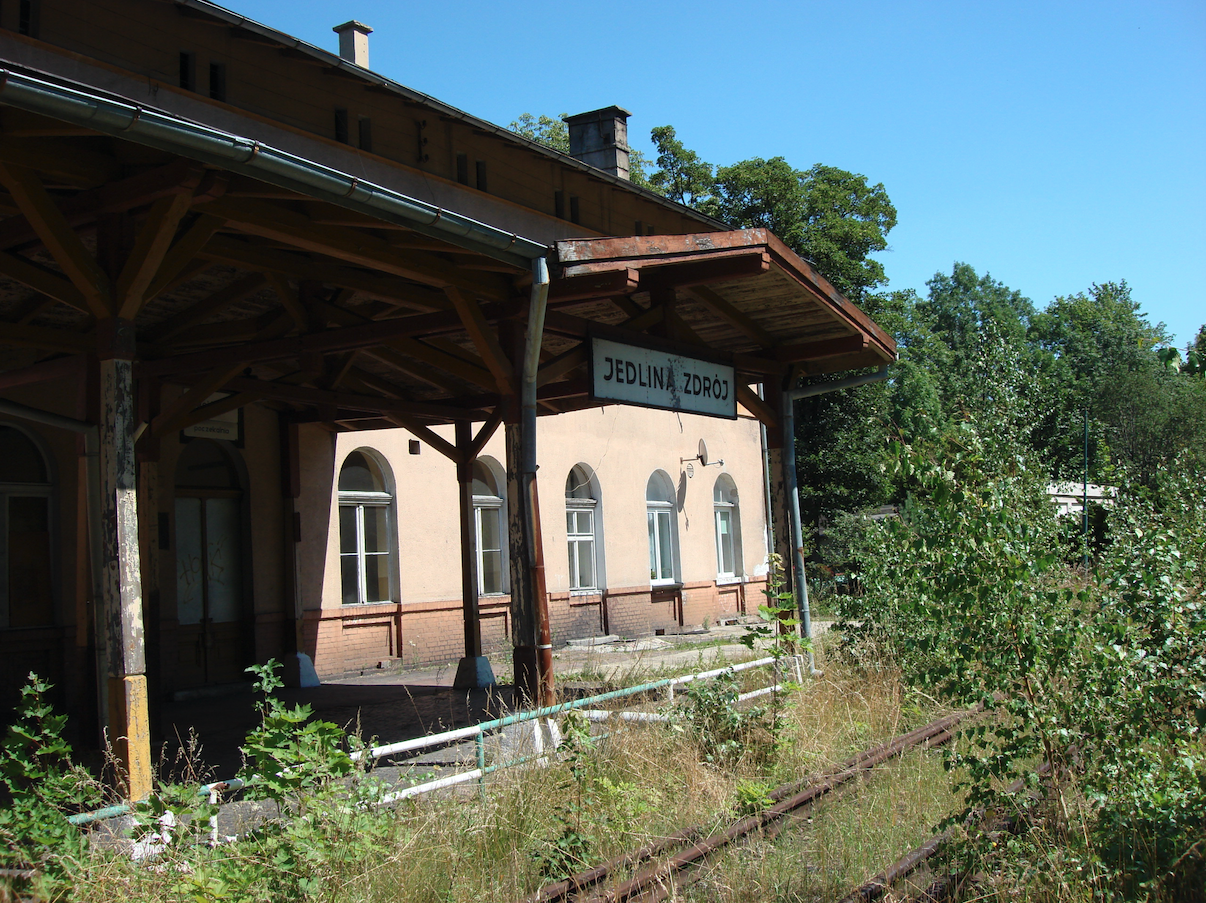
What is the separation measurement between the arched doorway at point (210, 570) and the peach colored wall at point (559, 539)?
0.79 meters

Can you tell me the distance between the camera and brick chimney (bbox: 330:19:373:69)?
16.3m

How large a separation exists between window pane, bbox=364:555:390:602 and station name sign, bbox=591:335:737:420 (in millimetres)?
6143

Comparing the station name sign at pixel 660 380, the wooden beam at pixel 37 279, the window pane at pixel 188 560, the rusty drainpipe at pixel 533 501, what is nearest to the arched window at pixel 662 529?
the window pane at pixel 188 560

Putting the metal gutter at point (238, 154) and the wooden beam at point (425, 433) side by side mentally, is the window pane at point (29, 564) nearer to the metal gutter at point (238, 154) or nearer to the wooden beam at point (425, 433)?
the wooden beam at point (425, 433)

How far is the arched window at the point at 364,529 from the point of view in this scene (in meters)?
13.0

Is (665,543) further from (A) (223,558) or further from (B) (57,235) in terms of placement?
(B) (57,235)

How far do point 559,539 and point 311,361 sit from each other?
827 cm

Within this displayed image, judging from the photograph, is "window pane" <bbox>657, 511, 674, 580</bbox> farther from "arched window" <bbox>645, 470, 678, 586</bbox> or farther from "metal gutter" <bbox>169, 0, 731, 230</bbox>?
"metal gutter" <bbox>169, 0, 731, 230</bbox>

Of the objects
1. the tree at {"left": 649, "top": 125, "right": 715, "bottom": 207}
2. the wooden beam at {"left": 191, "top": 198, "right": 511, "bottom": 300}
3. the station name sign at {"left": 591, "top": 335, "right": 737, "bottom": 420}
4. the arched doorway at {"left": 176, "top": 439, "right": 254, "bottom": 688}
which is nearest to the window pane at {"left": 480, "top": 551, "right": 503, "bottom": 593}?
the arched doorway at {"left": 176, "top": 439, "right": 254, "bottom": 688}

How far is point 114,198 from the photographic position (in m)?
5.44

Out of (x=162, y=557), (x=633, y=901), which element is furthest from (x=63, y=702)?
(x=633, y=901)

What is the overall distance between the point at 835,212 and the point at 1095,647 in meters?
26.6

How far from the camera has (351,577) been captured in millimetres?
13047

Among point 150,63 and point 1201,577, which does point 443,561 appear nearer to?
point 150,63
